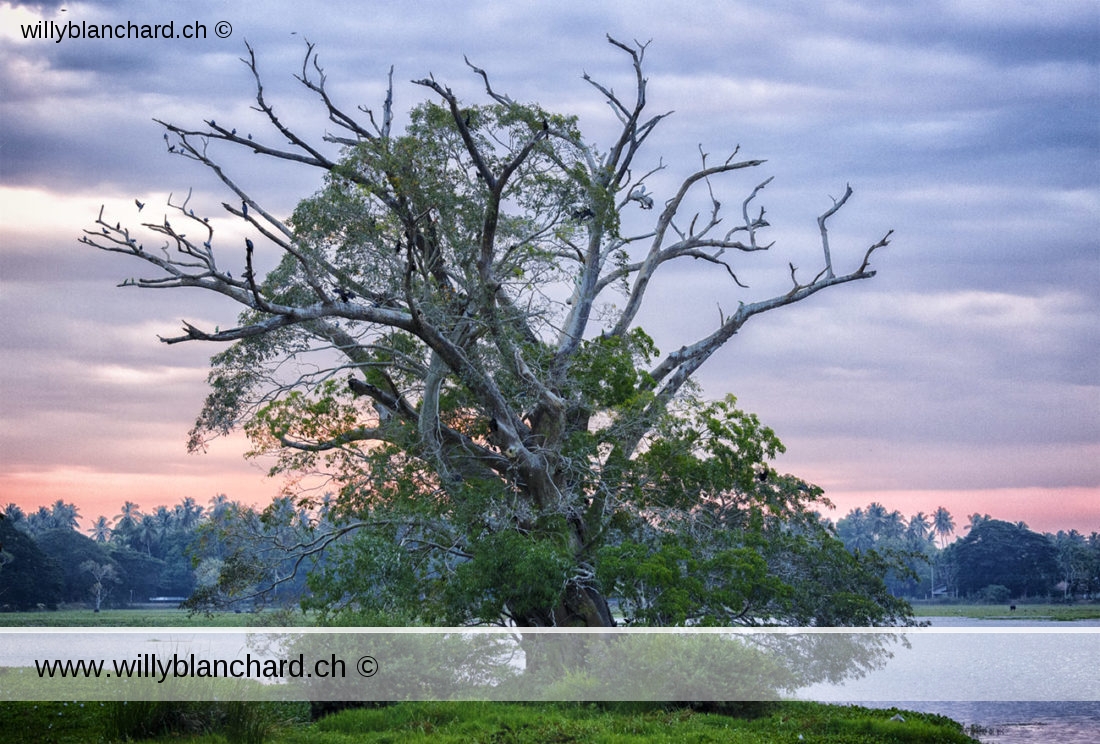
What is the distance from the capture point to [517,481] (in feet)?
49.9

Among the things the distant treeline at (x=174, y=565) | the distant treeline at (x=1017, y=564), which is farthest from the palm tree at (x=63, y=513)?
the distant treeline at (x=1017, y=564)

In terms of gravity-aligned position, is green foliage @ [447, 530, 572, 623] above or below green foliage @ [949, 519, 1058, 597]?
above

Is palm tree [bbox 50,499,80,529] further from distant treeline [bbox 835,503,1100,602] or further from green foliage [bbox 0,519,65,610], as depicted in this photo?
distant treeline [bbox 835,503,1100,602]

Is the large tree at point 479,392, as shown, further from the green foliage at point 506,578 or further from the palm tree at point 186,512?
the palm tree at point 186,512

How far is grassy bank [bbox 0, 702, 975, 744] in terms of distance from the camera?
27.7 feet

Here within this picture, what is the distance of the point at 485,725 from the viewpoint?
29.3 feet

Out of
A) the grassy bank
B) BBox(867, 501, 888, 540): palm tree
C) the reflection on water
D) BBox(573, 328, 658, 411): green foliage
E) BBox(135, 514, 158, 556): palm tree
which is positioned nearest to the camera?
the grassy bank

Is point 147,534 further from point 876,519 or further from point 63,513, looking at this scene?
point 876,519

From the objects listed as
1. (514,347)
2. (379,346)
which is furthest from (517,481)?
(379,346)

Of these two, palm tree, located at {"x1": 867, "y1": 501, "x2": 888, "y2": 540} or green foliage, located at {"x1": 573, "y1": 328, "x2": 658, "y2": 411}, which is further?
palm tree, located at {"x1": 867, "y1": 501, "x2": 888, "y2": 540}

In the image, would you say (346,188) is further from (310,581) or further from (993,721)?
(993,721)

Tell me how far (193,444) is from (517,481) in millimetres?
4442

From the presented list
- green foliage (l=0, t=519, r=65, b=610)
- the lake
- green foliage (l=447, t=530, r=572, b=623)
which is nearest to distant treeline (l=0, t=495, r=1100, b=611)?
green foliage (l=0, t=519, r=65, b=610)

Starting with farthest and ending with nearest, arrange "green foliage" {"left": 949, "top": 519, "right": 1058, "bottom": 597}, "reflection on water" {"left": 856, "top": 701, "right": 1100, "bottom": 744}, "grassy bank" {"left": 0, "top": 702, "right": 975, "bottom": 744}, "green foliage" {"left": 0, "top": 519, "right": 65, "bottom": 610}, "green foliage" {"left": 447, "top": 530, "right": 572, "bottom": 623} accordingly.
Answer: "green foliage" {"left": 949, "top": 519, "right": 1058, "bottom": 597} < "green foliage" {"left": 0, "top": 519, "right": 65, "bottom": 610} < "green foliage" {"left": 447, "top": 530, "right": 572, "bottom": 623} < "reflection on water" {"left": 856, "top": 701, "right": 1100, "bottom": 744} < "grassy bank" {"left": 0, "top": 702, "right": 975, "bottom": 744}
